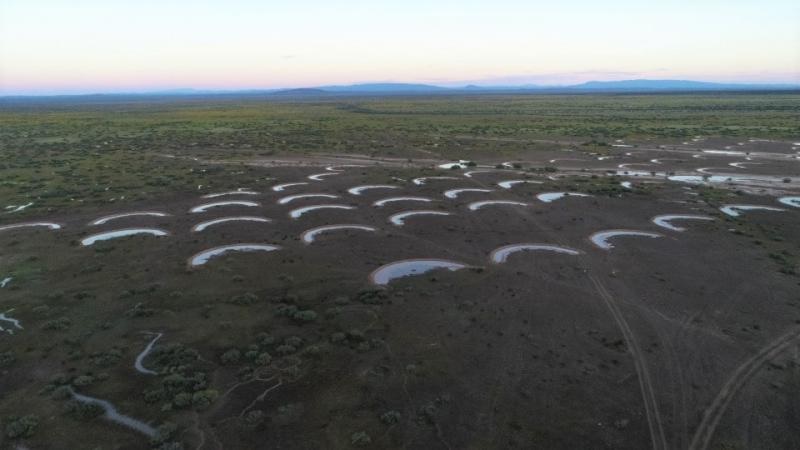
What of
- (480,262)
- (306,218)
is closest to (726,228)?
(480,262)

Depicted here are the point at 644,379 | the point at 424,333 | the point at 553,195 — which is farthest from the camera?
the point at 553,195

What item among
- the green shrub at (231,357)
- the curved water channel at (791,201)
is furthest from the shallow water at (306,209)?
the curved water channel at (791,201)

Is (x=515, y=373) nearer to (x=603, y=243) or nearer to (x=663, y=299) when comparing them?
(x=663, y=299)

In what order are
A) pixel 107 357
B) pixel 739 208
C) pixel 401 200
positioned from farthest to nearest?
pixel 401 200 → pixel 739 208 → pixel 107 357

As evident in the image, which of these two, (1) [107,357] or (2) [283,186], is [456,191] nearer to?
(2) [283,186]

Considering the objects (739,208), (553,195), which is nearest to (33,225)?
(553,195)

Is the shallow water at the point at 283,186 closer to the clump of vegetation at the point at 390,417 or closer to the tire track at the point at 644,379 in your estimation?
Answer: the tire track at the point at 644,379

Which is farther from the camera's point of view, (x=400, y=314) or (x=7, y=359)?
(x=400, y=314)

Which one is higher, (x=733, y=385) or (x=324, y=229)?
(x=324, y=229)
